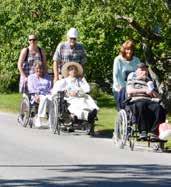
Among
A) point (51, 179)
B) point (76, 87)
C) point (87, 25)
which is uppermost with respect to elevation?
point (87, 25)

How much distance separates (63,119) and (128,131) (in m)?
2.45

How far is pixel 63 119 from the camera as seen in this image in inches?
599

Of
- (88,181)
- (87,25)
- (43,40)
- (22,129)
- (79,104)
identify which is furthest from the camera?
(43,40)

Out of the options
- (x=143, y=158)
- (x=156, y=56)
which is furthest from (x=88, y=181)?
(x=156, y=56)

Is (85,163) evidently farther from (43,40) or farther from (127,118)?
(43,40)

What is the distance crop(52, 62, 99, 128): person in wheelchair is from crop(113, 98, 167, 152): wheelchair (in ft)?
4.62

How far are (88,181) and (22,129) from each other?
6.40 metres

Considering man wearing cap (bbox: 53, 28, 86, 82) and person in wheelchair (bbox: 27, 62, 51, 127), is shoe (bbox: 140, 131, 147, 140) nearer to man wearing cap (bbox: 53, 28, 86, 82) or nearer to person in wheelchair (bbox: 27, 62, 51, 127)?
man wearing cap (bbox: 53, 28, 86, 82)

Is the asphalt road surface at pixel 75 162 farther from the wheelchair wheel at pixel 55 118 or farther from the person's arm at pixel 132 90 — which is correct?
the person's arm at pixel 132 90

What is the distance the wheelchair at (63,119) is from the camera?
595 inches

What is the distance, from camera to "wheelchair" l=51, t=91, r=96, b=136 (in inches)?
595

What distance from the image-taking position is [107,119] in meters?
18.6

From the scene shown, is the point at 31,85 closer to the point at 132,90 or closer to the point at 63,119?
the point at 63,119

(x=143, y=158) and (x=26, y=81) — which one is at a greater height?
(x=26, y=81)
